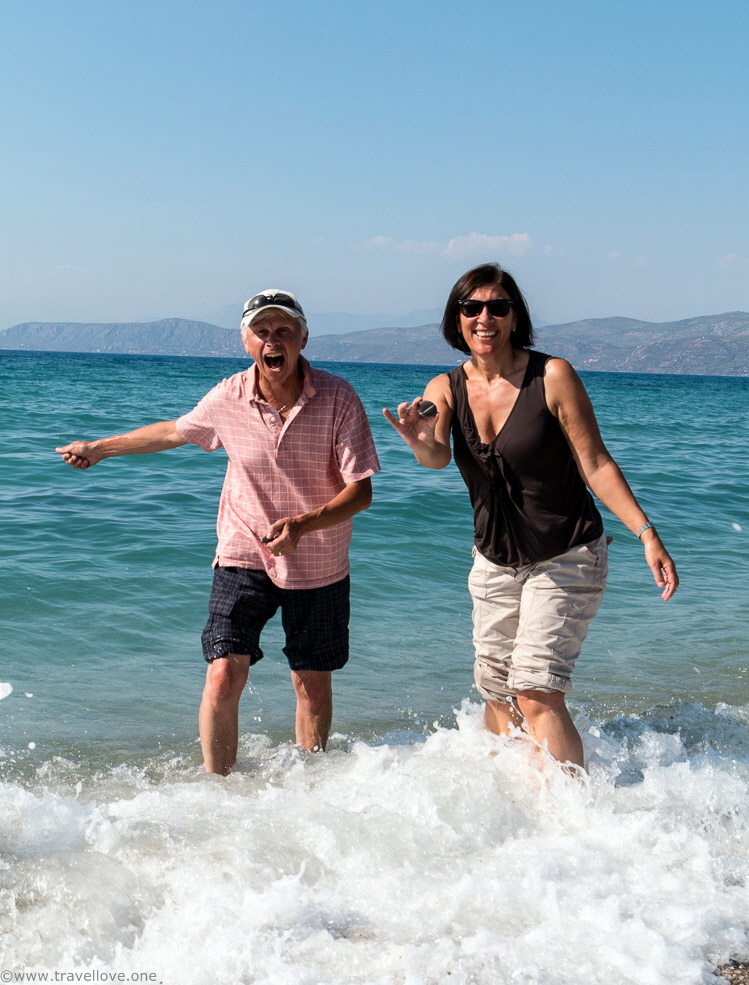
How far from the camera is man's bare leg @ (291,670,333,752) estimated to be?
13.7 feet

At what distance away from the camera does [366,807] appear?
3.69 m

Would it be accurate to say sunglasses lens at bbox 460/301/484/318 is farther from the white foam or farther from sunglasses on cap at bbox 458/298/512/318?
the white foam

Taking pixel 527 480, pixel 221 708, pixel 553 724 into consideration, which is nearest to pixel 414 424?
pixel 527 480

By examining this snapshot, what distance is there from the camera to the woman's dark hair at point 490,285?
3.64m

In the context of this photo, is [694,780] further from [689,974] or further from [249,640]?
[249,640]

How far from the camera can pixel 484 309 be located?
3.60 m

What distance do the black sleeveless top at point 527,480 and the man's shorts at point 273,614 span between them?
0.81 m

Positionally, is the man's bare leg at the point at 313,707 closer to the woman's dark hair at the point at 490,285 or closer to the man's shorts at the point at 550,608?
the man's shorts at the point at 550,608

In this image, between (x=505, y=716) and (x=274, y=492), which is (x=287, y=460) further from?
(x=505, y=716)

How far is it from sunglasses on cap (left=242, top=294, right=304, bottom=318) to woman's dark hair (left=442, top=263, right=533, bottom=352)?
0.64 metres

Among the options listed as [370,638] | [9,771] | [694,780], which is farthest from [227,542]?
[370,638]

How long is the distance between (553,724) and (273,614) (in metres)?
1.25

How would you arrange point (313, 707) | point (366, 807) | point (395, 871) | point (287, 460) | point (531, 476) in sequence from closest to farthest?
point (395, 871) → point (531, 476) → point (366, 807) → point (287, 460) → point (313, 707)

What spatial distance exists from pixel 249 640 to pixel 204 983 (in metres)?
1.46
